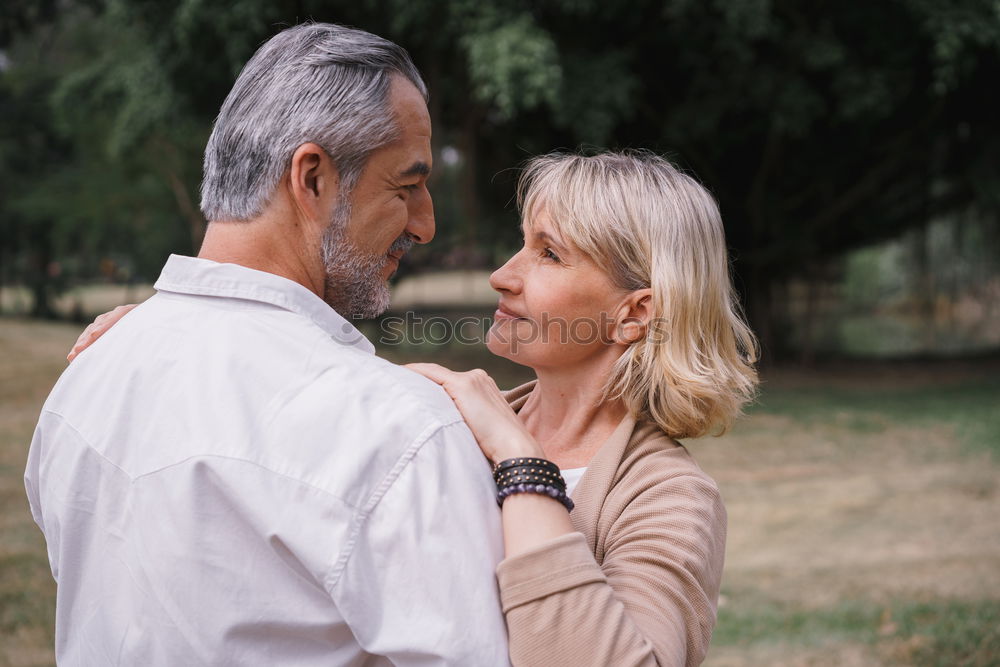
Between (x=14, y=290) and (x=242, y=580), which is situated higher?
(x=242, y=580)

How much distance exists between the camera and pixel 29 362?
14.5 meters

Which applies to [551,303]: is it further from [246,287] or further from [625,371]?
[246,287]

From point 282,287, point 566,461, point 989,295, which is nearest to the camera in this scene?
point 282,287

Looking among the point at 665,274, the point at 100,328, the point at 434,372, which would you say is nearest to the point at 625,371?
the point at 665,274

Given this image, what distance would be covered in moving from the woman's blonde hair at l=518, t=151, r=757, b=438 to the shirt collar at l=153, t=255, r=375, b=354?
0.69 m

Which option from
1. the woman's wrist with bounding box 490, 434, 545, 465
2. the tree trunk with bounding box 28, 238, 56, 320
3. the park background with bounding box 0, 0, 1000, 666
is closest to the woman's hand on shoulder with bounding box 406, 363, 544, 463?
the woman's wrist with bounding box 490, 434, 545, 465

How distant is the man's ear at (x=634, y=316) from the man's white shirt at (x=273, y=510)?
721 millimetres

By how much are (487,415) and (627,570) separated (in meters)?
0.35

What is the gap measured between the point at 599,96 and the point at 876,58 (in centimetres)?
374

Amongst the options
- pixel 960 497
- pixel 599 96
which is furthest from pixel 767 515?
pixel 599 96

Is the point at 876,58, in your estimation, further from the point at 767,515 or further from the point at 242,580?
the point at 242,580

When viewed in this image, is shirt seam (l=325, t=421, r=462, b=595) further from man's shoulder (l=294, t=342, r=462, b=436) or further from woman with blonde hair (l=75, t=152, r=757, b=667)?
woman with blonde hair (l=75, t=152, r=757, b=667)

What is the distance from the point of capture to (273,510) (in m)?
1.22

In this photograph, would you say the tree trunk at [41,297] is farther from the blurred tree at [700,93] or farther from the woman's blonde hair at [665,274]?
the woman's blonde hair at [665,274]
